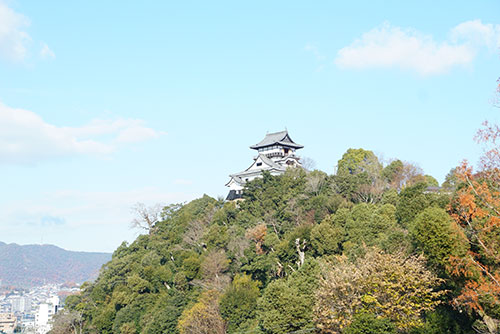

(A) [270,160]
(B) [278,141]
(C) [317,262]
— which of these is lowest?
(C) [317,262]

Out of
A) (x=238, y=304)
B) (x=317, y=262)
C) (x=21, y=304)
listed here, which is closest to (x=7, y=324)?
(x=21, y=304)

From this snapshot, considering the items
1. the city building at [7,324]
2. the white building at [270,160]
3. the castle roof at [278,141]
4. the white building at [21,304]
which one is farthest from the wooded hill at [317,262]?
the white building at [21,304]

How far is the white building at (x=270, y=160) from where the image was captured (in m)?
38.3

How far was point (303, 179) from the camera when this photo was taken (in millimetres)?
29938

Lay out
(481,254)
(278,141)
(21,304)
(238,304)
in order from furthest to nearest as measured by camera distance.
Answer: (21,304) < (278,141) < (238,304) < (481,254)

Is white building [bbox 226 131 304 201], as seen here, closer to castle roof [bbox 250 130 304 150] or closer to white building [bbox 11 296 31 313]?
castle roof [bbox 250 130 304 150]

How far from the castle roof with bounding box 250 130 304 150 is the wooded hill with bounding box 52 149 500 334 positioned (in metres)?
8.52

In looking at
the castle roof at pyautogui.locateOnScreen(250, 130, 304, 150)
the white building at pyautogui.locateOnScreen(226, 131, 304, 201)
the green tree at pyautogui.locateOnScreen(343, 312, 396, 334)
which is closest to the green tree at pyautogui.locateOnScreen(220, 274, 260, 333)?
the green tree at pyautogui.locateOnScreen(343, 312, 396, 334)

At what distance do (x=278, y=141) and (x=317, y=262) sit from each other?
76.7 ft

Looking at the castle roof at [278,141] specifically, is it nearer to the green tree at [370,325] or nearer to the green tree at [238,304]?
the green tree at [238,304]

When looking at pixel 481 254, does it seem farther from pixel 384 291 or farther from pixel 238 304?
pixel 238 304

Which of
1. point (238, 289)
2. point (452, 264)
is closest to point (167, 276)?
point (238, 289)

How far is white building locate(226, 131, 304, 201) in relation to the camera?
38281mm

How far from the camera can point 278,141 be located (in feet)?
137
